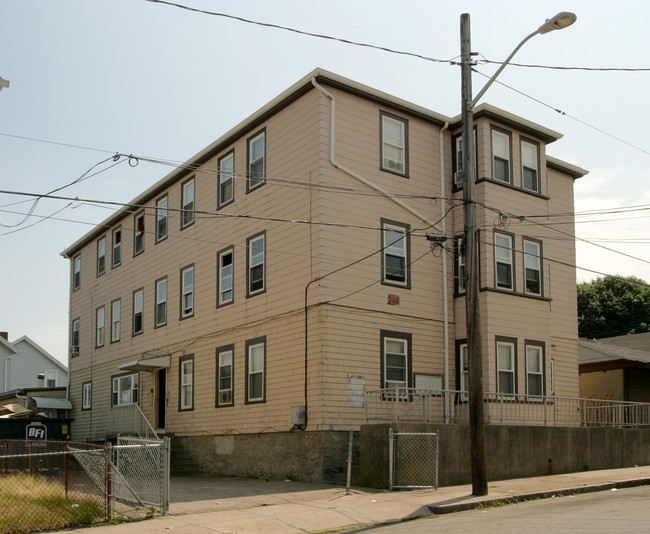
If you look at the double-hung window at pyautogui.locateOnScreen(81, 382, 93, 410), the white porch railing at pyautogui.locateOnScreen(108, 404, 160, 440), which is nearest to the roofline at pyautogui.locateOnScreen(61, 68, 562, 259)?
the white porch railing at pyautogui.locateOnScreen(108, 404, 160, 440)

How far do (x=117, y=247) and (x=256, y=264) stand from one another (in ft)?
38.1

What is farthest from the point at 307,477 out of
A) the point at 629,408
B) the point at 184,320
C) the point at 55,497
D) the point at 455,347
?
the point at 629,408

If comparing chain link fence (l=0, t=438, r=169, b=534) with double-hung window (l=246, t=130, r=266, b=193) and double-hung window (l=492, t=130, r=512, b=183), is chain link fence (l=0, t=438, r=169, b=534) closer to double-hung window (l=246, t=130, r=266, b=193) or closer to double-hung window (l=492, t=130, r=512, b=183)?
double-hung window (l=246, t=130, r=266, b=193)

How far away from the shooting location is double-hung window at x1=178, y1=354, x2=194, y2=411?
83.6 feet

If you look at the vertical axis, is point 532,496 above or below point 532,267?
below

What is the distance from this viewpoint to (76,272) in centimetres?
3675

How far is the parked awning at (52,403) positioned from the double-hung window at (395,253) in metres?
19.4

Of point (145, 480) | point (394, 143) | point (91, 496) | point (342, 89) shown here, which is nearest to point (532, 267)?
point (394, 143)

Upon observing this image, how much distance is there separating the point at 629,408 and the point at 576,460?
4.45m

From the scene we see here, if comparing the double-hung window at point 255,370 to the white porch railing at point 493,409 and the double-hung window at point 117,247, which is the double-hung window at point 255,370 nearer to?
the white porch railing at point 493,409

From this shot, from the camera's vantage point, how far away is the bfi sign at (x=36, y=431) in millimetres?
23103

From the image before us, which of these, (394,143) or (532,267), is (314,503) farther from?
(532,267)

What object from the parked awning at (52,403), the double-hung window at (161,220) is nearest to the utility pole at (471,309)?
the double-hung window at (161,220)

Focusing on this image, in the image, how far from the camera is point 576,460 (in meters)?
20.4
